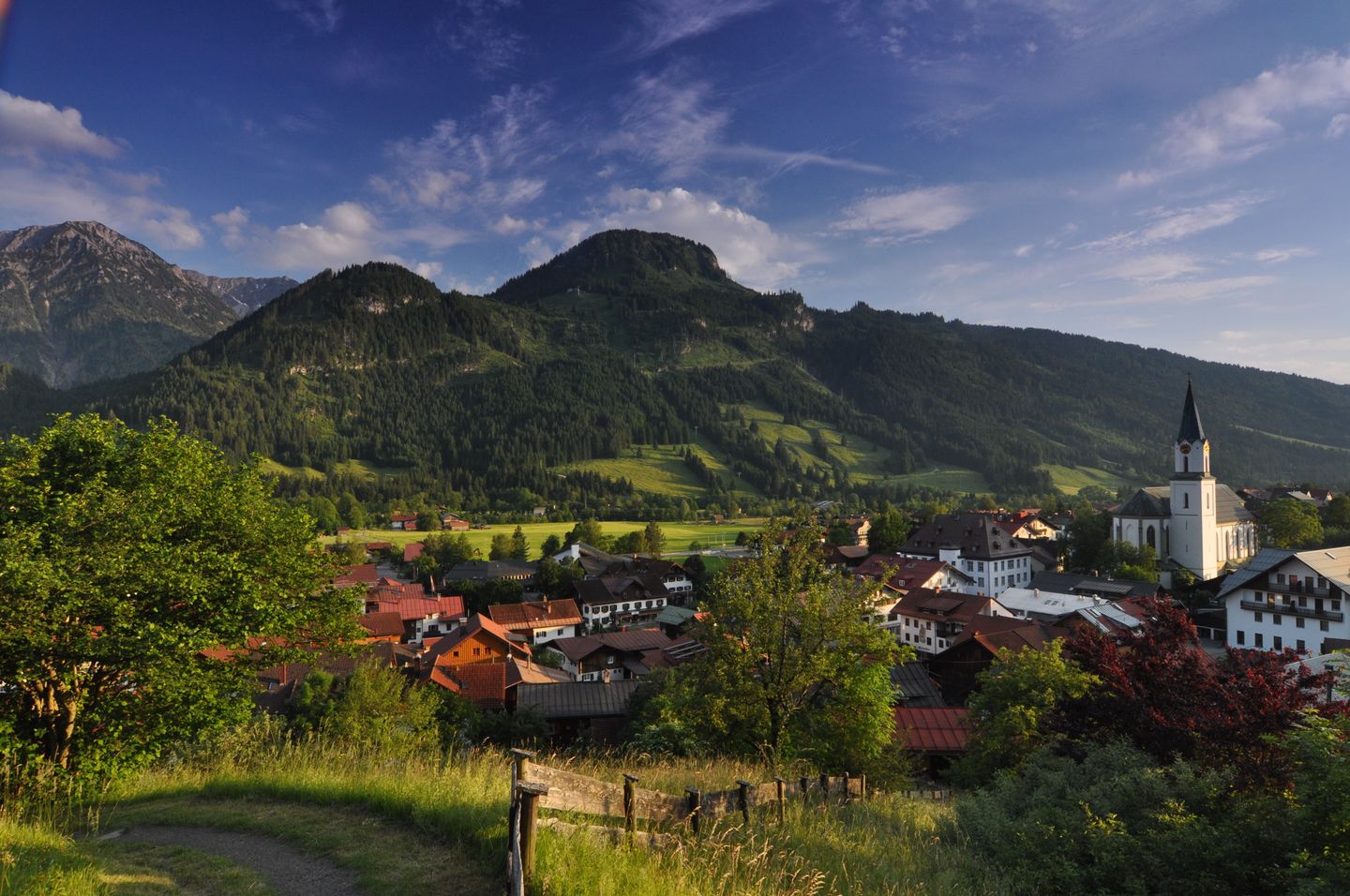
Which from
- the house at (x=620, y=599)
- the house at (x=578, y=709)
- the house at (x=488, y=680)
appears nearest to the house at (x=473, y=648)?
the house at (x=488, y=680)

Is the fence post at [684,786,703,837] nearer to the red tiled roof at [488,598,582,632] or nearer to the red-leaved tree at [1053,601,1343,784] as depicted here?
the red-leaved tree at [1053,601,1343,784]

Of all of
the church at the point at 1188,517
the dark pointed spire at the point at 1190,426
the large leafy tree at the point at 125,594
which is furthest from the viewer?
the dark pointed spire at the point at 1190,426

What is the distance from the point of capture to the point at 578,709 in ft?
119

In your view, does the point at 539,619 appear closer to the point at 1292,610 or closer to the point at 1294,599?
the point at 1292,610

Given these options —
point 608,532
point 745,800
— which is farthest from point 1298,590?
point 608,532

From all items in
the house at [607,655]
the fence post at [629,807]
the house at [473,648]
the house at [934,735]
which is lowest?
the house at [607,655]

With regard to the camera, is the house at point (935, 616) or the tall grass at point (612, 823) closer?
the tall grass at point (612, 823)

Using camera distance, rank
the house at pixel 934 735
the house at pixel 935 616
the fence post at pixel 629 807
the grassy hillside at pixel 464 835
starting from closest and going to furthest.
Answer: the grassy hillside at pixel 464 835 < the fence post at pixel 629 807 < the house at pixel 934 735 < the house at pixel 935 616

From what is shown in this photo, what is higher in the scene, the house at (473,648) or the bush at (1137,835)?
the bush at (1137,835)

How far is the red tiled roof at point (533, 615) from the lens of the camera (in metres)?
64.2

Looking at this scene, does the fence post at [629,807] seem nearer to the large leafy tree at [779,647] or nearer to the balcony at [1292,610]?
the large leafy tree at [779,647]

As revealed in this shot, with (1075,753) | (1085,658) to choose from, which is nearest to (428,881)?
(1075,753)

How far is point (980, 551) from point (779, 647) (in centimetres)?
7645

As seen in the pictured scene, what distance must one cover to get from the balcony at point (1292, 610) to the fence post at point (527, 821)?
198ft
